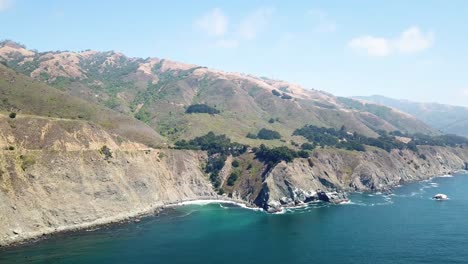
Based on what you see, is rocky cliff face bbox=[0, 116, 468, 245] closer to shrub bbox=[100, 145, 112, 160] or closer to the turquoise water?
shrub bbox=[100, 145, 112, 160]

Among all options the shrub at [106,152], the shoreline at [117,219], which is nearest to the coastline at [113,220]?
the shoreline at [117,219]

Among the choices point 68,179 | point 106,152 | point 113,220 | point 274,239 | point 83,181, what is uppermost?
point 106,152

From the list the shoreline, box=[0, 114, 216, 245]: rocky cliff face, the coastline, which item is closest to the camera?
the coastline

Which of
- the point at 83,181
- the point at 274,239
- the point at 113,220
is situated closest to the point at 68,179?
the point at 83,181

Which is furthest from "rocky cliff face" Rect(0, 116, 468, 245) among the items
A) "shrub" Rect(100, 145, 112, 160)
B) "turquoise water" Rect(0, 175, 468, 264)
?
"turquoise water" Rect(0, 175, 468, 264)

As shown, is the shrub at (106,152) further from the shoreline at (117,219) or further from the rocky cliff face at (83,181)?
the shoreline at (117,219)

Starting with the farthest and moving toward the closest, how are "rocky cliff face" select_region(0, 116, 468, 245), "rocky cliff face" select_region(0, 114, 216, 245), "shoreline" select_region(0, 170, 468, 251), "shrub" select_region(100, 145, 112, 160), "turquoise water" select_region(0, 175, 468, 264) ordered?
"shrub" select_region(100, 145, 112, 160), "rocky cliff face" select_region(0, 116, 468, 245), "rocky cliff face" select_region(0, 114, 216, 245), "shoreline" select_region(0, 170, 468, 251), "turquoise water" select_region(0, 175, 468, 264)

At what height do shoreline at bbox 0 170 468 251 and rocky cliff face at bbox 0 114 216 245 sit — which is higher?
rocky cliff face at bbox 0 114 216 245

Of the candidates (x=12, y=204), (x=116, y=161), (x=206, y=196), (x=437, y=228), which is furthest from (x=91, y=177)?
(x=437, y=228)

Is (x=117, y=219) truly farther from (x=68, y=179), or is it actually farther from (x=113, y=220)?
(x=68, y=179)
